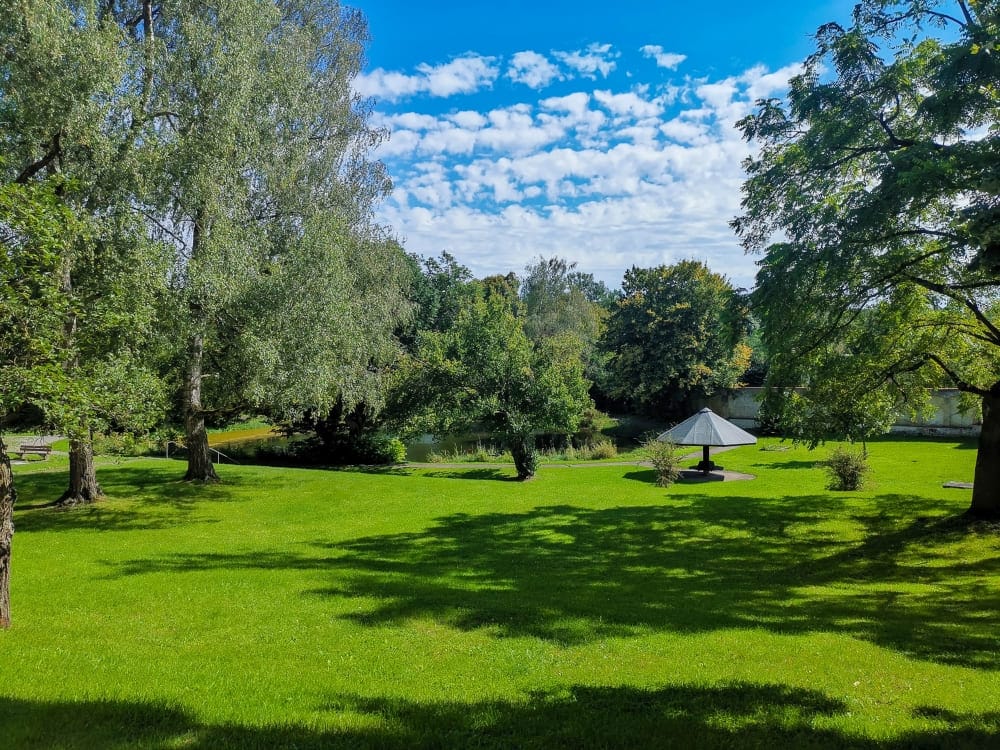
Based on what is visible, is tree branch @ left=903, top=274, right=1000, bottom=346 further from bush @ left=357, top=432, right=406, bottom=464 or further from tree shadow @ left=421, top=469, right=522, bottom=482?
bush @ left=357, top=432, right=406, bottom=464

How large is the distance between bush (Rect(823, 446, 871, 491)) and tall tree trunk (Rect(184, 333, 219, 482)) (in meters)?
17.3

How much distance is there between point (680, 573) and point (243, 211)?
43.6 ft

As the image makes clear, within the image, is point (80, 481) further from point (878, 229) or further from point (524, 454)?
point (878, 229)

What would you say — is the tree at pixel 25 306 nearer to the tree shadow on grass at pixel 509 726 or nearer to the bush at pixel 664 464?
the tree shadow on grass at pixel 509 726

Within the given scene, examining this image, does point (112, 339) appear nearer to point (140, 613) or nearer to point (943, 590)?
point (140, 613)

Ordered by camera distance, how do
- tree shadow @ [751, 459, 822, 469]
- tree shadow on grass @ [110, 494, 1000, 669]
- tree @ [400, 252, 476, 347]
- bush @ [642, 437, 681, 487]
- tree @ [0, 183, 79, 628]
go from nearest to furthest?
1. tree @ [0, 183, 79, 628]
2. tree shadow on grass @ [110, 494, 1000, 669]
3. bush @ [642, 437, 681, 487]
4. tree shadow @ [751, 459, 822, 469]
5. tree @ [400, 252, 476, 347]

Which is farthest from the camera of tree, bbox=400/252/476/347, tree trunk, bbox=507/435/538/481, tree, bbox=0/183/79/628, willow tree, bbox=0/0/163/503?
tree, bbox=400/252/476/347

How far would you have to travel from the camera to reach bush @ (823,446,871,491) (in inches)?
673

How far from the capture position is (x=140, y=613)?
7352 mm

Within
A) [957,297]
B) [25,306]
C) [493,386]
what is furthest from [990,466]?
[25,306]

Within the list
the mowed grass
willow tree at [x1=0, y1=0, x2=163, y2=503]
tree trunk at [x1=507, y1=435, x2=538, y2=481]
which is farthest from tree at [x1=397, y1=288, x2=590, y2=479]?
willow tree at [x1=0, y1=0, x2=163, y2=503]

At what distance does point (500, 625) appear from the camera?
7086 mm

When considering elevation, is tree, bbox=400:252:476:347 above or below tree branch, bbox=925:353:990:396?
above

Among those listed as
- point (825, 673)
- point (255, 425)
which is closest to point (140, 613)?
point (825, 673)
